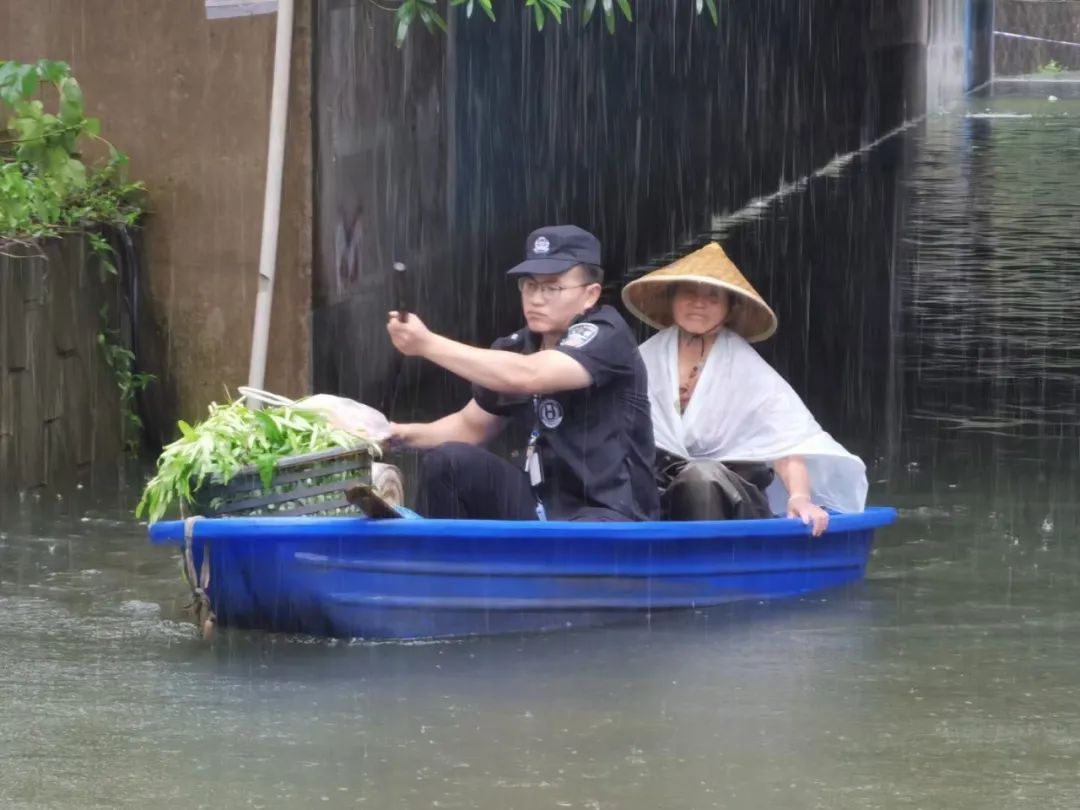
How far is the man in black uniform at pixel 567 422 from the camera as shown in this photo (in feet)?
22.1

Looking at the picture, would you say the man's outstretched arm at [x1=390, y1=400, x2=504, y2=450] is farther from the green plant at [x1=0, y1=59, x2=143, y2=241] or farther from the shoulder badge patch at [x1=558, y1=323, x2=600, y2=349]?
the green plant at [x1=0, y1=59, x2=143, y2=241]

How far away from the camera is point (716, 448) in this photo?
7.39 meters

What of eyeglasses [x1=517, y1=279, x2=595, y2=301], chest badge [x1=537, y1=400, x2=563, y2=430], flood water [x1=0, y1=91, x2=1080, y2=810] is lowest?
flood water [x1=0, y1=91, x2=1080, y2=810]

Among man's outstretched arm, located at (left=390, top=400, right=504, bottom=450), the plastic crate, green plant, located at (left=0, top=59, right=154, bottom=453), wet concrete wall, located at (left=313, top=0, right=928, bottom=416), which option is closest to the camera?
the plastic crate

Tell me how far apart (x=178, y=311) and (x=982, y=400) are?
187 inches

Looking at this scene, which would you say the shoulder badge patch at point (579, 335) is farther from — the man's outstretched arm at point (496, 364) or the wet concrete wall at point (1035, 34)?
the wet concrete wall at point (1035, 34)

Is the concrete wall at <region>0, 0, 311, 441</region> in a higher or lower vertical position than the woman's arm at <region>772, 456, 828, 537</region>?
higher

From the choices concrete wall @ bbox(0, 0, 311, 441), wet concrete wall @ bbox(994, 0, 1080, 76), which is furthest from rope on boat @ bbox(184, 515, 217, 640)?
wet concrete wall @ bbox(994, 0, 1080, 76)

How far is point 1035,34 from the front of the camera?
63.3 m

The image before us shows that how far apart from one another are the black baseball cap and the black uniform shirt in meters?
0.21

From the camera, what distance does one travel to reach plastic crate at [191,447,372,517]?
6.38 m

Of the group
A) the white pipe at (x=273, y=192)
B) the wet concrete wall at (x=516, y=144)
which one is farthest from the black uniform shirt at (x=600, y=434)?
the wet concrete wall at (x=516, y=144)

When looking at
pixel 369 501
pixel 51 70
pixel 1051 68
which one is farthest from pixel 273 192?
pixel 1051 68

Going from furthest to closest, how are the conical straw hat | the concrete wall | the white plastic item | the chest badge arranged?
the concrete wall
the conical straw hat
the chest badge
the white plastic item
